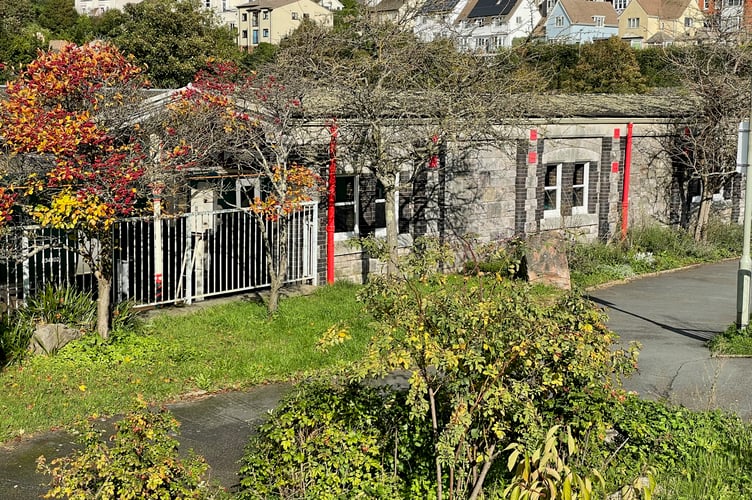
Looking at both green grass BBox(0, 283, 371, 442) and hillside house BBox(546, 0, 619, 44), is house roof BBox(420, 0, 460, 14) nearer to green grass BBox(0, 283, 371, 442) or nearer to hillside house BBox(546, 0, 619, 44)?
green grass BBox(0, 283, 371, 442)

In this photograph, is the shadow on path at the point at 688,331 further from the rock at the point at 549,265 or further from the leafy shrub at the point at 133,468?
the leafy shrub at the point at 133,468

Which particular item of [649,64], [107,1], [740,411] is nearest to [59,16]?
[649,64]

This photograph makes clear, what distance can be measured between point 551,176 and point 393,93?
699 cm

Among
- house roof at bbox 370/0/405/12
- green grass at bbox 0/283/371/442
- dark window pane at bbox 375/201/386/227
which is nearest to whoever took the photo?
green grass at bbox 0/283/371/442

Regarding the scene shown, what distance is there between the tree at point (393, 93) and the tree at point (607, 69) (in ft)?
98.6

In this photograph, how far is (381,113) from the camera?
15.2 metres

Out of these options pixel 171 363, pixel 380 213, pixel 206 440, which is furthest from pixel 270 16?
pixel 206 440

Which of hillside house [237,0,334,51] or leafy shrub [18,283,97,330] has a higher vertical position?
hillside house [237,0,334,51]

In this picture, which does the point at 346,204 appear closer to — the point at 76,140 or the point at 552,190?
the point at 552,190

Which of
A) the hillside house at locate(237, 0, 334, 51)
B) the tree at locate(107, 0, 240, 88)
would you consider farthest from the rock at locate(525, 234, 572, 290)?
the hillside house at locate(237, 0, 334, 51)

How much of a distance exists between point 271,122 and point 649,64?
39969mm

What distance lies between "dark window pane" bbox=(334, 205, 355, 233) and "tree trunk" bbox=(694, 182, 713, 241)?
10047mm

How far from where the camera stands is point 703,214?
22.8 m

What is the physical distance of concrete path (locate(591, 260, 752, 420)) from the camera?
35.3 feet
